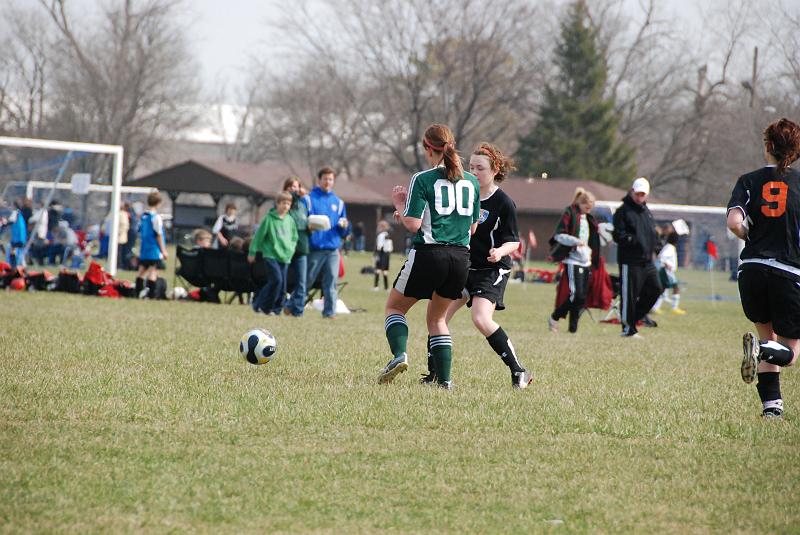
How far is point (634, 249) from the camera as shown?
14398 mm

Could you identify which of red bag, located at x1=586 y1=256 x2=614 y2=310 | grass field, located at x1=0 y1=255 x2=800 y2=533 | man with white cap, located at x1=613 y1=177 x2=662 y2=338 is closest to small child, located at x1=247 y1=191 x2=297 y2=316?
red bag, located at x1=586 y1=256 x2=614 y2=310

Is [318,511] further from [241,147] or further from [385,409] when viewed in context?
[241,147]

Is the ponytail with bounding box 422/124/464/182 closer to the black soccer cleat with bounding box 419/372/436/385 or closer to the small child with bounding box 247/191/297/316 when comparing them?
the black soccer cleat with bounding box 419/372/436/385

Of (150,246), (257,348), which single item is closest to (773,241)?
(257,348)

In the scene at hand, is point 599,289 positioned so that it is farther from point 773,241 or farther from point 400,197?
point 773,241

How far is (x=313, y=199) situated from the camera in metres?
15.7

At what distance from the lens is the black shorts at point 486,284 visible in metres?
8.44

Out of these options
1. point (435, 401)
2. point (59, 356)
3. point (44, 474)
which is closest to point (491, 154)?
point (435, 401)

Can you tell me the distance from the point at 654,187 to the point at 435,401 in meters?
65.3

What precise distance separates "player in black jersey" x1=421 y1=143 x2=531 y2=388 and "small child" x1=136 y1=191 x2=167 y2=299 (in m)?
10.6

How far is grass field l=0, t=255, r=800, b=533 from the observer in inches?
179

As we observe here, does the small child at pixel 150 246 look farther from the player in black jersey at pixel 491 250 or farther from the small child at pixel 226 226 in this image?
the player in black jersey at pixel 491 250

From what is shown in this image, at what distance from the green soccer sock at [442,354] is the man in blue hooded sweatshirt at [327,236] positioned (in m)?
7.41

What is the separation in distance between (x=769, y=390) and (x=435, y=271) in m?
2.41
